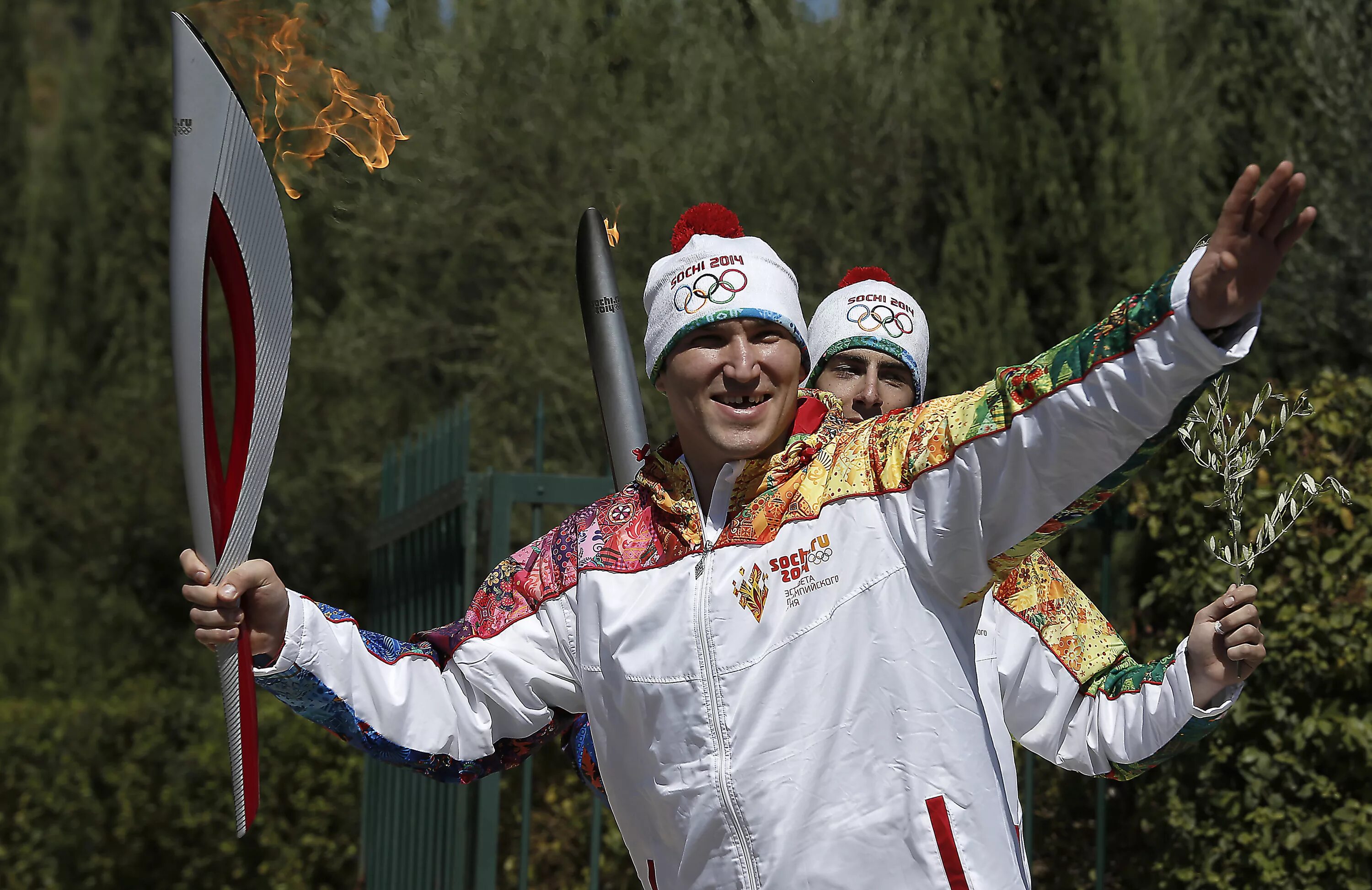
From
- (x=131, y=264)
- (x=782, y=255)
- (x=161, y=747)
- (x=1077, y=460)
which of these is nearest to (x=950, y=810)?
(x=1077, y=460)

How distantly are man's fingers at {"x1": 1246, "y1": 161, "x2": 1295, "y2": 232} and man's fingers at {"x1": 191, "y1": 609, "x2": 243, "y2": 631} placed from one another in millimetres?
1488

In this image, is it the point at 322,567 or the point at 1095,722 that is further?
the point at 322,567

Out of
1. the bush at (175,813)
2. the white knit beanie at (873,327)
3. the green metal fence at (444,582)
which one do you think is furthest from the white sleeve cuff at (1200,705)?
the bush at (175,813)

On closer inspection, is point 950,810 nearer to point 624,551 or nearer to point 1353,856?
point 624,551

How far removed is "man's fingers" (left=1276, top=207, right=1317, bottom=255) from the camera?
61.8 inches

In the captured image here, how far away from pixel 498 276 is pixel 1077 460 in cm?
975

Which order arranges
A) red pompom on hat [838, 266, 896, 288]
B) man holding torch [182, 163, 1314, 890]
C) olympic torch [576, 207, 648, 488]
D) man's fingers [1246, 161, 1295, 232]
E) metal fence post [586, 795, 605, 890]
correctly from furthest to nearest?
metal fence post [586, 795, 605, 890], red pompom on hat [838, 266, 896, 288], olympic torch [576, 207, 648, 488], man holding torch [182, 163, 1314, 890], man's fingers [1246, 161, 1295, 232]

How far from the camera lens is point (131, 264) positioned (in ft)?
45.9

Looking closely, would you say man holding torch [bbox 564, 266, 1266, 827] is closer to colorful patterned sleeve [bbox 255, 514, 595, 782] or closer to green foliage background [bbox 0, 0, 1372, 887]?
colorful patterned sleeve [bbox 255, 514, 595, 782]

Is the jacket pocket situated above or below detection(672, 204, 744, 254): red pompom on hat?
below

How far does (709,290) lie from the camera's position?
236cm

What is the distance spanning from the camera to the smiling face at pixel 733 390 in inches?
89.0

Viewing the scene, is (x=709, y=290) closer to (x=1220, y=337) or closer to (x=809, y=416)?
(x=809, y=416)

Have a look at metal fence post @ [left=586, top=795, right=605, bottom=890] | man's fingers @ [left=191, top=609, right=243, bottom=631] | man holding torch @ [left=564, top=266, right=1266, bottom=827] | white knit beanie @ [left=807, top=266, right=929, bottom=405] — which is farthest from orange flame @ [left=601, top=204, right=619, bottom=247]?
metal fence post @ [left=586, top=795, right=605, bottom=890]
